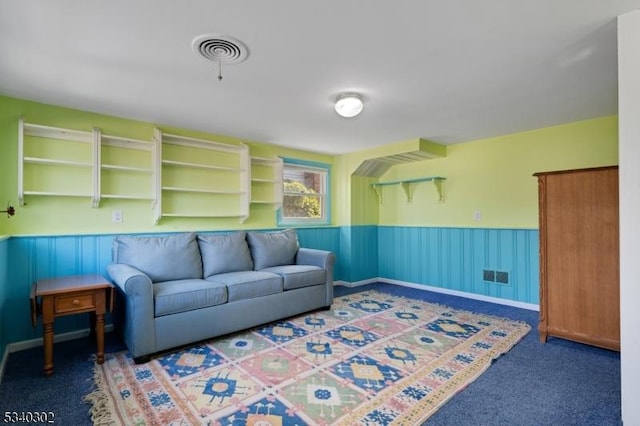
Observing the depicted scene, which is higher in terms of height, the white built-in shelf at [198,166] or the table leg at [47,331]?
the white built-in shelf at [198,166]

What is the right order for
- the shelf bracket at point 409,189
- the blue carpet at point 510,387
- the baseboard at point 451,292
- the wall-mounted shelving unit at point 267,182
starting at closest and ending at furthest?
the blue carpet at point 510,387, the baseboard at point 451,292, the wall-mounted shelving unit at point 267,182, the shelf bracket at point 409,189

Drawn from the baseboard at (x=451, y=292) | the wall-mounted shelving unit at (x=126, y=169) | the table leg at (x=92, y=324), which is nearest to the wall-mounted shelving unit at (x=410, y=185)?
the baseboard at (x=451, y=292)

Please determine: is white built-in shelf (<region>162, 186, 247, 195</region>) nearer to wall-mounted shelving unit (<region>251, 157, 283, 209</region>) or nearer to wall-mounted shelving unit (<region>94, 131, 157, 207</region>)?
wall-mounted shelving unit (<region>94, 131, 157, 207</region>)

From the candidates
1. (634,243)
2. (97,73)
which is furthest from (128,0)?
(634,243)

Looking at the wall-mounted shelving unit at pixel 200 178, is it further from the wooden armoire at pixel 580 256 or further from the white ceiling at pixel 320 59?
the wooden armoire at pixel 580 256

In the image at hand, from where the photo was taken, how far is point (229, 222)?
400 cm

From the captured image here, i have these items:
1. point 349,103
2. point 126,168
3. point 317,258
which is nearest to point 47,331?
point 126,168

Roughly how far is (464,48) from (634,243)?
1.38 m

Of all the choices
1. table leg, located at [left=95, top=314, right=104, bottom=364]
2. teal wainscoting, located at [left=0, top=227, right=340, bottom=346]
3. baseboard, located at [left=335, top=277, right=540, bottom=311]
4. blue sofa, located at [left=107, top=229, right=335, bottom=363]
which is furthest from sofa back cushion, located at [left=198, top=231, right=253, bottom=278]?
baseboard, located at [left=335, top=277, right=540, bottom=311]

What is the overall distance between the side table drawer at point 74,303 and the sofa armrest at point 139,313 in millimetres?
208

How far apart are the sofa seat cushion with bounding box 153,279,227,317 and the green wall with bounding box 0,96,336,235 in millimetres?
864

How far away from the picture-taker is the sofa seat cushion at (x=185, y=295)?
2.51 meters

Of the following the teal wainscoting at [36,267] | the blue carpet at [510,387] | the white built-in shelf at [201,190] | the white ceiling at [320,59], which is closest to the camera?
the white ceiling at [320,59]

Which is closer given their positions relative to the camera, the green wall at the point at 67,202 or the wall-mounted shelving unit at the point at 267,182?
the green wall at the point at 67,202
